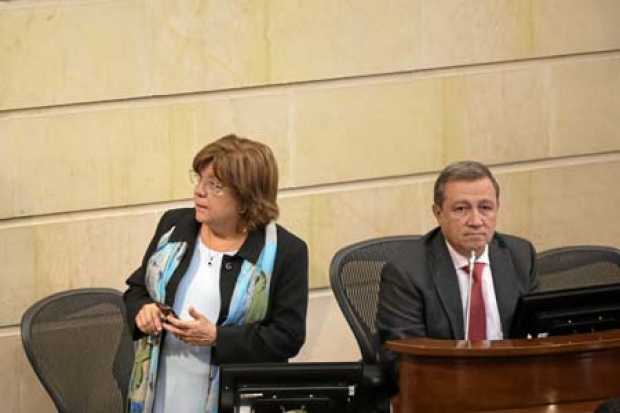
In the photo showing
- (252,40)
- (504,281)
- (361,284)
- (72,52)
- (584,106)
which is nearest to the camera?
(504,281)

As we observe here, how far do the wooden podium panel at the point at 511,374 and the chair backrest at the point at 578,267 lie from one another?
169cm

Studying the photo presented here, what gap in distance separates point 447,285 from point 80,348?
151 cm

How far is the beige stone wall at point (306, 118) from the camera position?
6105 millimetres

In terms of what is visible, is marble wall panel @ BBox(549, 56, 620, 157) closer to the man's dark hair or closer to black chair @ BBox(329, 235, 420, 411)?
black chair @ BBox(329, 235, 420, 411)

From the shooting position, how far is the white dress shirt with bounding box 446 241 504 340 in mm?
4988

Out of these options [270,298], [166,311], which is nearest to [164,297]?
[166,311]

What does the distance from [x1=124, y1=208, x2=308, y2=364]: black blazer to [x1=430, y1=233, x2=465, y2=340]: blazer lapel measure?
41cm

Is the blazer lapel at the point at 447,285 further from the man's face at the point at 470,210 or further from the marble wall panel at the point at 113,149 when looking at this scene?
the marble wall panel at the point at 113,149

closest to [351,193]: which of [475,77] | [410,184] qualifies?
[410,184]

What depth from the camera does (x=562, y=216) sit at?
700 cm

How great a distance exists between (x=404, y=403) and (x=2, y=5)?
94.4 inches

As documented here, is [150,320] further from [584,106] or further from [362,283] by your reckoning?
[584,106]

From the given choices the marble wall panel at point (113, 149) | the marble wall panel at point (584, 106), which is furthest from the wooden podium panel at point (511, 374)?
the marble wall panel at point (584, 106)

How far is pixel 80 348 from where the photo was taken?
19.0ft
